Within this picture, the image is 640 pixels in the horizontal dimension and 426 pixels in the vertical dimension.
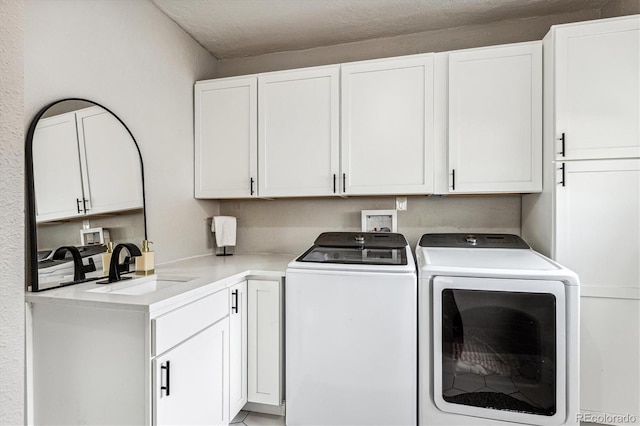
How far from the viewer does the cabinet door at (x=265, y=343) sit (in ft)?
6.18

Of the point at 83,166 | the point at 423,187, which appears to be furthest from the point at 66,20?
the point at 423,187

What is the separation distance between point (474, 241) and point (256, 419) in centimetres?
170

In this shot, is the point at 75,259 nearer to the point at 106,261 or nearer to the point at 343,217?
the point at 106,261

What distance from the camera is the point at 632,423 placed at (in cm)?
172

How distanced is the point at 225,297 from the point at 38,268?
2.56ft

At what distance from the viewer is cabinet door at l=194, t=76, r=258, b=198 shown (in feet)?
7.96

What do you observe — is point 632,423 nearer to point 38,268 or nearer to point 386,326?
point 386,326

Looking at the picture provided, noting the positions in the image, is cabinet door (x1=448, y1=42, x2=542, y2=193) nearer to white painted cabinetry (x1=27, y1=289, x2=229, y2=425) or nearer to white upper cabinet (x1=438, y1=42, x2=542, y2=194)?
white upper cabinet (x1=438, y1=42, x2=542, y2=194)

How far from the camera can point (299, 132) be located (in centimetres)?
233

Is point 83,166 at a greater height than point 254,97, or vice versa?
point 254,97

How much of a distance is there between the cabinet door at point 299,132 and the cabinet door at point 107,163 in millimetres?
814

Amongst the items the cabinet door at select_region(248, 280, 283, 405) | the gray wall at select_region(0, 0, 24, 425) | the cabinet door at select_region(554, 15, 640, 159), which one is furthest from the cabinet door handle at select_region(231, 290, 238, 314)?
the cabinet door at select_region(554, 15, 640, 159)

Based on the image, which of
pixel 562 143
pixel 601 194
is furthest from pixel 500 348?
pixel 562 143

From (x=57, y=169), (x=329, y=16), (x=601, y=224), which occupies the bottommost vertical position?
(x=601, y=224)
